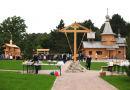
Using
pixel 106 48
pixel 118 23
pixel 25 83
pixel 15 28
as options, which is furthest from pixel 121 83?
pixel 118 23

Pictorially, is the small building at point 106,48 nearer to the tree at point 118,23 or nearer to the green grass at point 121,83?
the tree at point 118,23

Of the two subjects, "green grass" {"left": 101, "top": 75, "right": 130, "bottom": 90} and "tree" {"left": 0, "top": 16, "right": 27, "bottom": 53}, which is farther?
"tree" {"left": 0, "top": 16, "right": 27, "bottom": 53}

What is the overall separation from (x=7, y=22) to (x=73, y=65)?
4240 cm

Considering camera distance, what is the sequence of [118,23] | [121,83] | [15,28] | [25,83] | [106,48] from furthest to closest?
[118,23]
[15,28]
[106,48]
[121,83]
[25,83]

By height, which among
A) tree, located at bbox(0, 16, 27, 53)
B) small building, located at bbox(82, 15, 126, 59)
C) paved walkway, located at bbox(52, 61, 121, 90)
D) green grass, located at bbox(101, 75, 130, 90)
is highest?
tree, located at bbox(0, 16, 27, 53)

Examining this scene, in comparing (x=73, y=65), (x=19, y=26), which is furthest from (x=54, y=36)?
(x=73, y=65)

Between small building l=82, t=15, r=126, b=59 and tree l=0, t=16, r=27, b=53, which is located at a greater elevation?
tree l=0, t=16, r=27, b=53

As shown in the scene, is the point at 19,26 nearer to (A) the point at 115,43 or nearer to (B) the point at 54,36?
(B) the point at 54,36

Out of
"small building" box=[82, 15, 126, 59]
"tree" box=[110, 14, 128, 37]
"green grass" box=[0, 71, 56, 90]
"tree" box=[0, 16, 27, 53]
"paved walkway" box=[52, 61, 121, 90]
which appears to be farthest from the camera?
"tree" box=[110, 14, 128, 37]

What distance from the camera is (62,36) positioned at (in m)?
62.6

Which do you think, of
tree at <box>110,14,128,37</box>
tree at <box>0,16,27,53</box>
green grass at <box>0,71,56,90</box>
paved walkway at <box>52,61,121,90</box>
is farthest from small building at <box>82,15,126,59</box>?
green grass at <box>0,71,56,90</box>

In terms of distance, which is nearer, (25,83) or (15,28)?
(25,83)

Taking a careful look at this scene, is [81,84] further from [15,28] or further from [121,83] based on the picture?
[15,28]

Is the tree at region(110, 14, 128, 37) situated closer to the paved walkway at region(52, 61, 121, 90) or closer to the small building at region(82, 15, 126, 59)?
the small building at region(82, 15, 126, 59)
